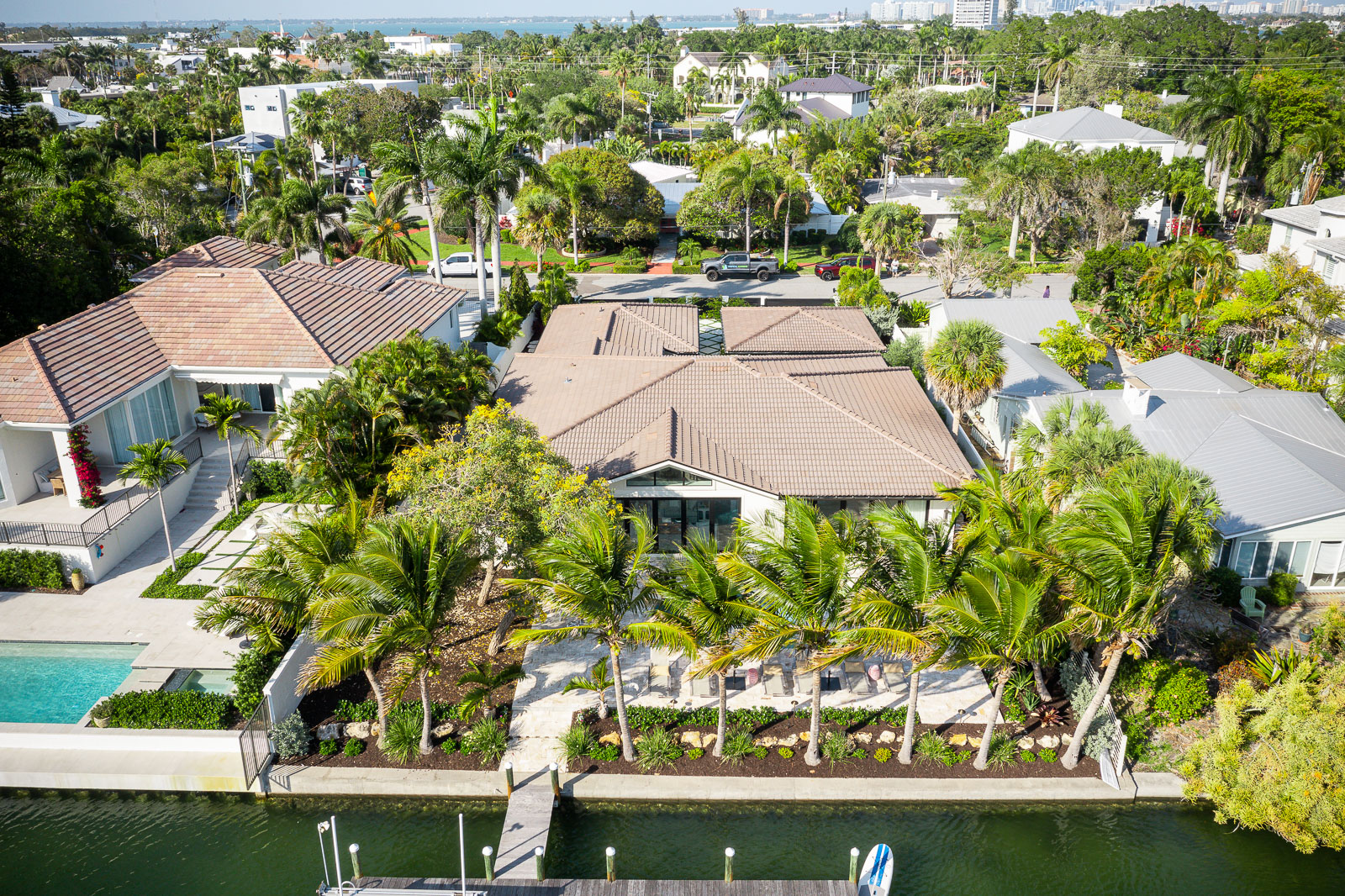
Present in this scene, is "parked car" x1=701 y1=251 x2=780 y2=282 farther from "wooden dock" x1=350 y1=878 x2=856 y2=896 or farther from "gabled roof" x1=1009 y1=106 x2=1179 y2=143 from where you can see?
"wooden dock" x1=350 y1=878 x2=856 y2=896

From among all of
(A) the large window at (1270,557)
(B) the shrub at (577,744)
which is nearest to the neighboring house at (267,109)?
(B) the shrub at (577,744)

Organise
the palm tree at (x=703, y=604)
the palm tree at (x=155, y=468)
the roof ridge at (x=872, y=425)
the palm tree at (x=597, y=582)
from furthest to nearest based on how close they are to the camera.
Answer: the roof ridge at (x=872, y=425)
the palm tree at (x=155, y=468)
the palm tree at (x=597, y=582)
the palm tree at (x=703, y=604)

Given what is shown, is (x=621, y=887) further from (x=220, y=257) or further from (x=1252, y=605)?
(x=220, y=257)

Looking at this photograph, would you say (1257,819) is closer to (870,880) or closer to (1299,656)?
(1299,656)

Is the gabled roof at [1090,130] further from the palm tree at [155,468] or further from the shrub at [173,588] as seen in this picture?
the shrub at [173,588]

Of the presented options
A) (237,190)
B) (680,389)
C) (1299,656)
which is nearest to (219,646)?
(680,389)

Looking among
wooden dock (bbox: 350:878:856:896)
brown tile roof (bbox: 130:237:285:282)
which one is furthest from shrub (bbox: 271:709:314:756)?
brown tile roof (bbox: 130:237:285:282)
